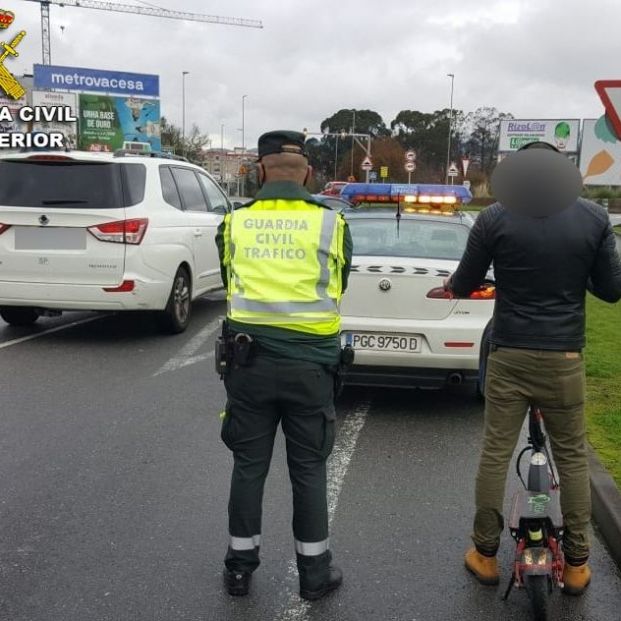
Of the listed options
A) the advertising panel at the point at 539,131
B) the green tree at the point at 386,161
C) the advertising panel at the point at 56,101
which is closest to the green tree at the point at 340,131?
the green tree at the point at 386,161

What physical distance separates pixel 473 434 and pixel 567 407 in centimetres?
232

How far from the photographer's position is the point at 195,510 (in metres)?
4.00

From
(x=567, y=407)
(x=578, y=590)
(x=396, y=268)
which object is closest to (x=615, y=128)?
(x=396, y=268)

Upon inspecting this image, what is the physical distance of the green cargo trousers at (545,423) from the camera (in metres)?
3.02

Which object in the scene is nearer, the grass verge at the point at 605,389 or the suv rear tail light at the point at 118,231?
the grass verge at the point at 605,389

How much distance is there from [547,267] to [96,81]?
56643 millimetres

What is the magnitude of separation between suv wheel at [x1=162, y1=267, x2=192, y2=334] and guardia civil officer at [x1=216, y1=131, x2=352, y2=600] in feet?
16.8

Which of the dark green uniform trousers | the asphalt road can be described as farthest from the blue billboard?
the dark green uniform trousers

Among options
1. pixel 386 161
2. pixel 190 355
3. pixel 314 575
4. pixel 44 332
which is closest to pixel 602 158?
pixel 190 355

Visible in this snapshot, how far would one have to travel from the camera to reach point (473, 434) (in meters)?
5.32

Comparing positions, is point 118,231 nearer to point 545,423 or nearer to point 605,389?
point 605,389

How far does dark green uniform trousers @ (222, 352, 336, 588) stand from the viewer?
9.89 feet

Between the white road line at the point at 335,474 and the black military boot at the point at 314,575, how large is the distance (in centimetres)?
5

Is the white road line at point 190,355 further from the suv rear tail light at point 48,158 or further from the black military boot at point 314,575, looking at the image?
the black military boot at point 314,575
